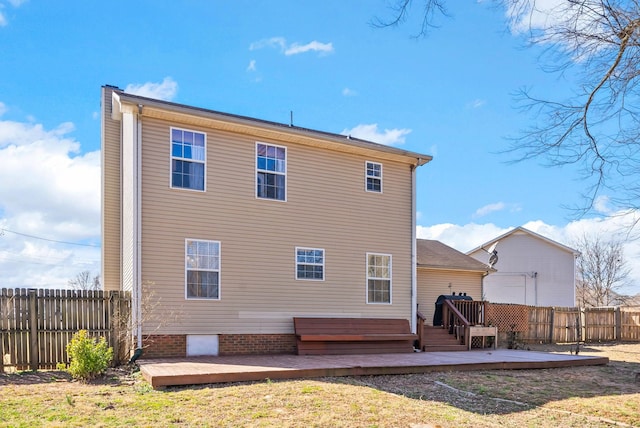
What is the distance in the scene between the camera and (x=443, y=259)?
1978 centimetres

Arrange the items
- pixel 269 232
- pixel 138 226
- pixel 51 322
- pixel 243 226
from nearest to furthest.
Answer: pixel 51 322 → pixel 138 226 → pixel 243 226 → pixel 269 232

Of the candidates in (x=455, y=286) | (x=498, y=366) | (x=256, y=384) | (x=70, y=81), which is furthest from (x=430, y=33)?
(x=455, y=286)

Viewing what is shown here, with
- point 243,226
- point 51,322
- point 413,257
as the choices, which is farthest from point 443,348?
point 51,322

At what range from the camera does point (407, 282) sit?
47.7 ft

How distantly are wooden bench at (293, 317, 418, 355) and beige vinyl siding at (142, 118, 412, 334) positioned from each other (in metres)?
0.25

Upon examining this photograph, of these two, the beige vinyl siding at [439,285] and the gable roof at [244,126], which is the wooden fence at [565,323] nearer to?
the beige vinyl siding at [439,285]

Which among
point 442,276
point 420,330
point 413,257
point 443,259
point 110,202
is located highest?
point 110,202

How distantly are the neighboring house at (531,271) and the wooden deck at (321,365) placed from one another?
15407 mm

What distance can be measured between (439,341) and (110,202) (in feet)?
30.1

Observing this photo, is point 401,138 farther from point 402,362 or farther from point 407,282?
point 402,362

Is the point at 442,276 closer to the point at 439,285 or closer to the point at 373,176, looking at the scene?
the point at 439,285

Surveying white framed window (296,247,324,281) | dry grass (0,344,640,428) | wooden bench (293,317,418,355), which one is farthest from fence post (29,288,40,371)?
white framed window (296,247,324,281)

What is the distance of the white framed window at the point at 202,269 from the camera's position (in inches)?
460

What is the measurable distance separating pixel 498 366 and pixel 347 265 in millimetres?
4238
